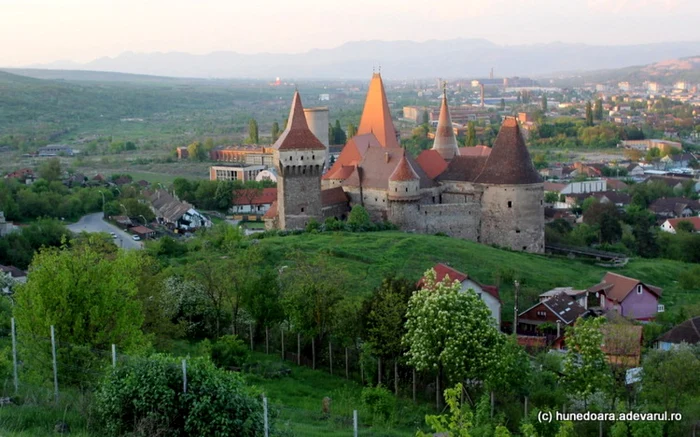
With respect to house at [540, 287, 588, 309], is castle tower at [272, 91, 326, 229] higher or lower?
higher

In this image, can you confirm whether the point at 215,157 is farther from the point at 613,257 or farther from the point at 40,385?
the point at 40,385

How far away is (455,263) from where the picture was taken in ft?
124

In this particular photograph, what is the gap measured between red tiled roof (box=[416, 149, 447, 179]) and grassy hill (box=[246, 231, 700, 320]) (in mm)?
5890

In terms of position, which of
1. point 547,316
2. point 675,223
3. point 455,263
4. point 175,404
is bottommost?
point 675,223

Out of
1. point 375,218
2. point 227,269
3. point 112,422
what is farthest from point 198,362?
point 375,218

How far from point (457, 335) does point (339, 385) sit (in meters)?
3.82

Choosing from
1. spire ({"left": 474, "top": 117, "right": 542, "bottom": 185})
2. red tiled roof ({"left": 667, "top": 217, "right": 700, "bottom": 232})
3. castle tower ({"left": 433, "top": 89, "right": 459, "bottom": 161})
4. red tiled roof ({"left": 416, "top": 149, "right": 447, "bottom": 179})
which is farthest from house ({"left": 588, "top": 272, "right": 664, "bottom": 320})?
red tiled roof ({"left": 667, "top": 217, "right": 700, "bottom": 232})

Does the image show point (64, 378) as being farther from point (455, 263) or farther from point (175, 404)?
point (455, 263)

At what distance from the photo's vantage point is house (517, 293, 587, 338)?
30.6 meters

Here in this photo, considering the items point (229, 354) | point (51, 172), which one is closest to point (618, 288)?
point (229, 354)

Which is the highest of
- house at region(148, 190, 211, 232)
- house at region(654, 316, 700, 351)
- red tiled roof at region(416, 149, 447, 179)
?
red tiled roof at region(416, 149, 447, 179)

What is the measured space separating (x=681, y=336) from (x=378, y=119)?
2664cm

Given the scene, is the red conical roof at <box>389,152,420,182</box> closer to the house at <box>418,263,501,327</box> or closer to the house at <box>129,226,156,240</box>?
the house at <box>418,263,501,327</box>

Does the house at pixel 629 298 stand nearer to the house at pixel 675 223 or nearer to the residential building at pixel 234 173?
the house at pixel 675 223
